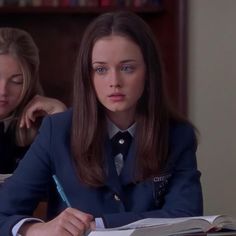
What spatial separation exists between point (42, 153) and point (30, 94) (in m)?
0.52

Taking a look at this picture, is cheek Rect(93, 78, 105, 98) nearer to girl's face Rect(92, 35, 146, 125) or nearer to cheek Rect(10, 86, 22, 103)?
girl's face Rect(92, 35, 146, 125)

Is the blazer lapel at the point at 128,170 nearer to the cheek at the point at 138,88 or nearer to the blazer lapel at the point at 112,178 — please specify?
the blazer lapel at the point at 112,178

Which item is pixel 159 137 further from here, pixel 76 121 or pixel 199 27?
pixel 199 27

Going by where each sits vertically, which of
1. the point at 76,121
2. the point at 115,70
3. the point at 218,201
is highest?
the point at 115,70

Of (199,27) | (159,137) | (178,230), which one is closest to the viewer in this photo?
(178,230)

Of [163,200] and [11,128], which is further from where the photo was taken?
[11,128]

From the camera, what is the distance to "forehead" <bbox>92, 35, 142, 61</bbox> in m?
1.22

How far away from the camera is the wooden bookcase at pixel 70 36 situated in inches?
122

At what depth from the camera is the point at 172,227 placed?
101 centimetres

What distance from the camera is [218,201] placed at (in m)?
3.15

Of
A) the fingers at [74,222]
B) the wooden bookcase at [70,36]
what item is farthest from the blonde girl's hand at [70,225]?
the wooden bookcase at [70,36]

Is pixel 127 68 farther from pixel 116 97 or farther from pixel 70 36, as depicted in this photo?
pixel 70 36

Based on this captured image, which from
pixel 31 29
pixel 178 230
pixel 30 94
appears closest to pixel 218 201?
pixel 31 29

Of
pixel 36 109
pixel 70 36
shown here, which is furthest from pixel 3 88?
pixel 70 36
